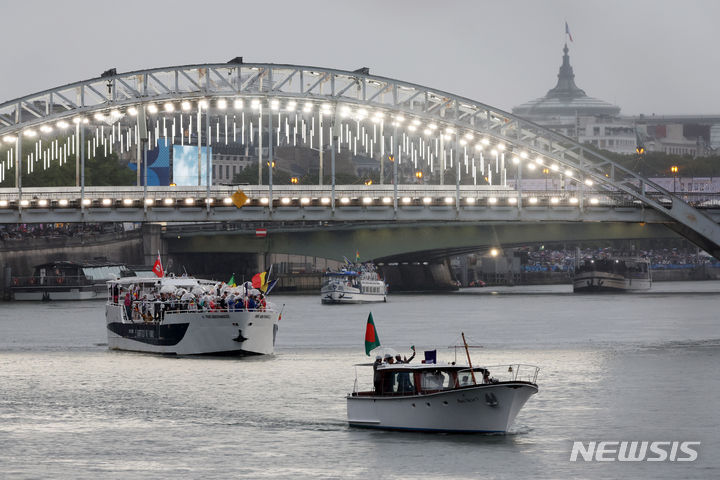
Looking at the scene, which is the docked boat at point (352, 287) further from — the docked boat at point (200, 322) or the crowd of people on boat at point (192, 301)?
the docked boat at point (200, 322)

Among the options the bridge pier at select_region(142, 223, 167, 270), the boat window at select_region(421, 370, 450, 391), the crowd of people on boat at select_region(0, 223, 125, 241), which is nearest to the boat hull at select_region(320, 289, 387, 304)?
the bridge pier at select_region(142, 223, 167, 270)

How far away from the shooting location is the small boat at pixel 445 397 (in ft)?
140

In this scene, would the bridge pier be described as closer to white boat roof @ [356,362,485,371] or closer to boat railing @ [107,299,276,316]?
boat railing @ [107,299,276,316]

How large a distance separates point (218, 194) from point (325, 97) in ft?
38.9

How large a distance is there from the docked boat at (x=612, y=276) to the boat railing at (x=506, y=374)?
320ft

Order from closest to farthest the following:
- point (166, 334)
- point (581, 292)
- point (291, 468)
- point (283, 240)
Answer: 1. point (291, 468)
2. point (166, 334)
3. point (283, 240)
4. point (581, 292)

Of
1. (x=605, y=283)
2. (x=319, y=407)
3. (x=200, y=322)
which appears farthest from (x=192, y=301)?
(x=605, y=283)

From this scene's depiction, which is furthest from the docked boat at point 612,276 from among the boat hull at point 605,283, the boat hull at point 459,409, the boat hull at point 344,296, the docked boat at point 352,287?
the boat hull at point 459,409

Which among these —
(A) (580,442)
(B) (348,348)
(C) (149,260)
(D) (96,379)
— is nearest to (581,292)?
(C) (149,260)

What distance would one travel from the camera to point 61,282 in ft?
431

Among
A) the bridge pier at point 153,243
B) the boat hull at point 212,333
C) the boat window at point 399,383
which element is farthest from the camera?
the bridge pier at point 153,243

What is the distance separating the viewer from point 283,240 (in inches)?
5487

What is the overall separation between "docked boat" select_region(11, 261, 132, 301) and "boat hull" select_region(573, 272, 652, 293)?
50139mm

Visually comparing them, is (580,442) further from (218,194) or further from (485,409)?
(218,194)
